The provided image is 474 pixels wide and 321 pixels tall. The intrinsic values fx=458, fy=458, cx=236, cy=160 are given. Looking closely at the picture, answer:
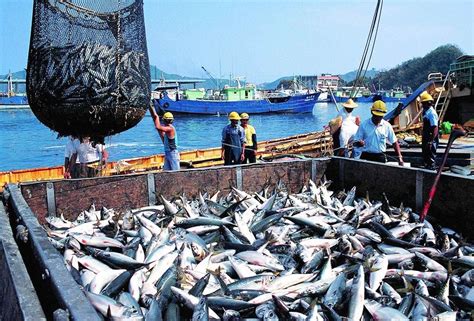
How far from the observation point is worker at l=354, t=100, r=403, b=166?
6.91 meters

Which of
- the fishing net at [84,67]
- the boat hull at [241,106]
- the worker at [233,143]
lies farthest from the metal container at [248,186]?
the boat hull at [241,106]

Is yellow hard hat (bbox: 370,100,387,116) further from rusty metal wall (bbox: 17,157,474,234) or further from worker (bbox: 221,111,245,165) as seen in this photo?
worker (bbox: 221,111,245,165)

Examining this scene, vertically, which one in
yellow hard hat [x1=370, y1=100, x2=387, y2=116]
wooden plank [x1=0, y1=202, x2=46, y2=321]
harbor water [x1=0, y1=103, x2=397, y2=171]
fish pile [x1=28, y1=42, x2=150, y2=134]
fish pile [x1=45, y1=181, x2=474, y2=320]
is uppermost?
fish pile [x1=28, y1=42, x2=150, y2=134]

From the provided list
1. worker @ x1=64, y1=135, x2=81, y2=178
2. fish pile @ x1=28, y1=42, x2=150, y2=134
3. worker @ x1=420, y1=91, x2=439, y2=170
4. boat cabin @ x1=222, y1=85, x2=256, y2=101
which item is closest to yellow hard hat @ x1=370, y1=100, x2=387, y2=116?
worker @ x1=420, y1=91, x2=439, y2=170

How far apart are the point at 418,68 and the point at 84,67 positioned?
174556mm

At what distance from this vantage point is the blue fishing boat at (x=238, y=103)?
211ft

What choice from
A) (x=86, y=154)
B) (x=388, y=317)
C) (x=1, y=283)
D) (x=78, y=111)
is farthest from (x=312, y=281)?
(x=86, y=154)

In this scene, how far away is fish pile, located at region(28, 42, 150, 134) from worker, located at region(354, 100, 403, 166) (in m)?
4.16

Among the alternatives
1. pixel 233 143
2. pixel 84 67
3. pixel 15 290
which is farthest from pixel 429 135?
pixel 15 290

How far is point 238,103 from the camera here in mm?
67812

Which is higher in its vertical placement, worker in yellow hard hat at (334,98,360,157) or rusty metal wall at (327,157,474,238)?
worker in yellow hard hat at (334,98,360,157)

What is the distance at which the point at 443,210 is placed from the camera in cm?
467

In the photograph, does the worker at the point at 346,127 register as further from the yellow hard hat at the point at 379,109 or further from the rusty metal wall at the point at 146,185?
the rusty metal wall at the point at 146,185

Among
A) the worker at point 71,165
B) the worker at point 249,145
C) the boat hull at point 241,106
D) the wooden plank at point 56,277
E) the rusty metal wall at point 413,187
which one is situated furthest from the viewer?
the boat hull at point 241,106
